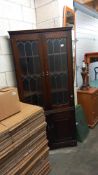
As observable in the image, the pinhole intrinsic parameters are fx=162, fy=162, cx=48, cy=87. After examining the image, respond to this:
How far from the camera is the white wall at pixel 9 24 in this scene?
7.63ft

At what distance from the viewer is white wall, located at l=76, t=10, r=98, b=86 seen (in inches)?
142

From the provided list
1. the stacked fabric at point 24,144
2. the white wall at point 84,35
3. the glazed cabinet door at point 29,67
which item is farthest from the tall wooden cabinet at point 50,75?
the white wall at point 84,35

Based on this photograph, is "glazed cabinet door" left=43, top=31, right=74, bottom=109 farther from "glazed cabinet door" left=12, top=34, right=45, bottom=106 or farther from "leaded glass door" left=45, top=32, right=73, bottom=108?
"glazed cabinet door" left=12, top=34, right=45, bottom=106

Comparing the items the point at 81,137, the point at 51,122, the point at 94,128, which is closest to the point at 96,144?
the point at 81,137

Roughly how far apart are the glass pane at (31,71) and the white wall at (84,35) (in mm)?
1433

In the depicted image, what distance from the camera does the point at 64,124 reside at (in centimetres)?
262

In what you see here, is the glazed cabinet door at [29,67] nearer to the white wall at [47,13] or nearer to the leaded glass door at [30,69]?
the leaded glass door at [30,69]

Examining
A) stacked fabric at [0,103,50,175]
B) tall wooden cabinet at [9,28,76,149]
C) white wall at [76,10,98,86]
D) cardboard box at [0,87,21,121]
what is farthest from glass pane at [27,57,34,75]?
white wall at [76,10,98,86]

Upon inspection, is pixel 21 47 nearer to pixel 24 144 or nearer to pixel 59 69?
pixel 59 69

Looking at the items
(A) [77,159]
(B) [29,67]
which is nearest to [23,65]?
(B) [29,67]

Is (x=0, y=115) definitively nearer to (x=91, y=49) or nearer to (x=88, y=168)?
(x=88, y=168)

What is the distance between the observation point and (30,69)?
2.44 meters

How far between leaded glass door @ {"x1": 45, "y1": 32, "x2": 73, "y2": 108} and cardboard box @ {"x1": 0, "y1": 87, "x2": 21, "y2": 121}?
0.87m

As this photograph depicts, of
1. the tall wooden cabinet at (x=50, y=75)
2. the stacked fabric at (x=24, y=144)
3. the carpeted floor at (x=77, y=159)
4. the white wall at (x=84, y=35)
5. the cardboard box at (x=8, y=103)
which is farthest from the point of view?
the white wall at (x=84, y=35)
